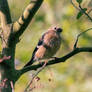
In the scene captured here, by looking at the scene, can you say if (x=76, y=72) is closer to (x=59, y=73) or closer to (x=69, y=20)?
(x=59, y=73)

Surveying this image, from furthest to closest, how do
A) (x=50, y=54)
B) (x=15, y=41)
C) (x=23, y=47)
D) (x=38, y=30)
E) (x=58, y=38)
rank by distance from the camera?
1. (x=38, y=30)
2. (x=23, y=47)
3. (x=58, y=38)
4. (x=50, y=54)
5. (x=15, y=41)

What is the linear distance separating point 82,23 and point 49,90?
4.18 ft

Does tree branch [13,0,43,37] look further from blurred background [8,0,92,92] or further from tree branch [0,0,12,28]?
blurred background [8,0,92,92]

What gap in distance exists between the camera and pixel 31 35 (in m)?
7.23

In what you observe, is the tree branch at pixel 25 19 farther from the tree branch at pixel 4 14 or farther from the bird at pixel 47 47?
the bird at pixel 47 47

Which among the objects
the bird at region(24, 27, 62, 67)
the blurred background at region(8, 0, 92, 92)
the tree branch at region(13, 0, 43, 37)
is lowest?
the blurred background at region(8, 0, 92, 92)

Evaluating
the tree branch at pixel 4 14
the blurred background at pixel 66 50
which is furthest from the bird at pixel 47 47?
the tree branch at pixel 4 14

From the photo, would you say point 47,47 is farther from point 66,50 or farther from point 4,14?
point 4,14

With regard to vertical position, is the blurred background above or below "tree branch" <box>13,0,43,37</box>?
below

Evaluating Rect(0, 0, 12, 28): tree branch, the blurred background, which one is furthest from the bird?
Rect(0, 0, 12, 28): tree branch

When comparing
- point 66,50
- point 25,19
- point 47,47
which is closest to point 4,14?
point 25,19

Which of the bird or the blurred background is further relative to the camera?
the blurred background

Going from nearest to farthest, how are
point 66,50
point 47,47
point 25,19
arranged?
point 25,19 → point 47,47 → point 66,50

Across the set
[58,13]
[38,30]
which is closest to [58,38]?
[38,30]
